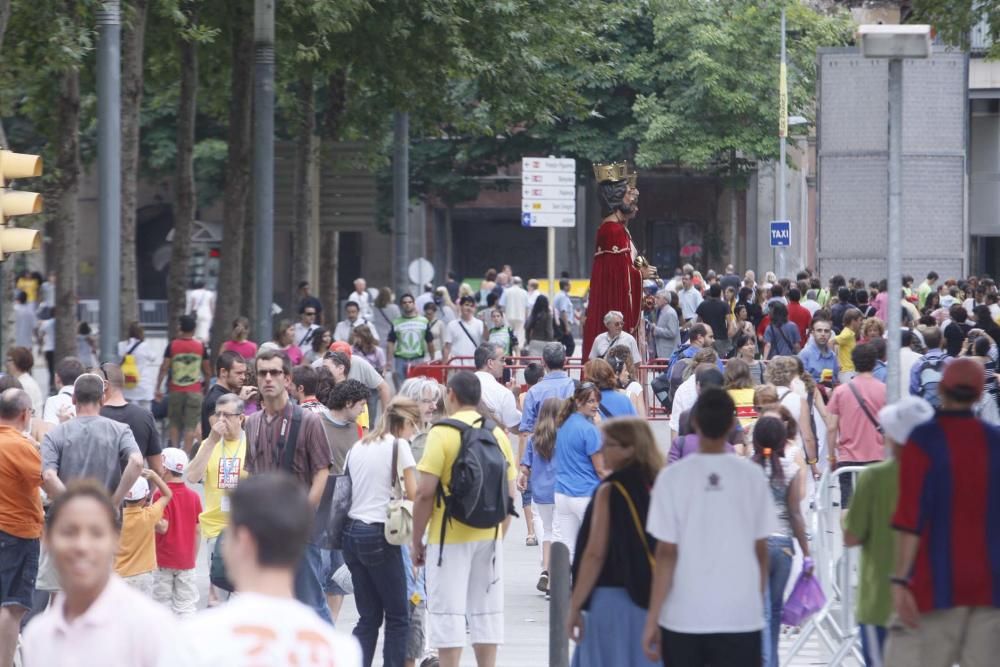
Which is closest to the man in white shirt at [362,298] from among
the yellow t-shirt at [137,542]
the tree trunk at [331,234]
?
the tree trunk at [331,234]

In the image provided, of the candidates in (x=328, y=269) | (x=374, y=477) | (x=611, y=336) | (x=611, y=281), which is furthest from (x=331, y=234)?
(x=374, y=477)

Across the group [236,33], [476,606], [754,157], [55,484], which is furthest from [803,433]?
[754,157]

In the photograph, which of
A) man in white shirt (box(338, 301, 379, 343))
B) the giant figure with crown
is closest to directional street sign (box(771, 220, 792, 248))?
man in white shirt (box(338, 301, 379, 343))

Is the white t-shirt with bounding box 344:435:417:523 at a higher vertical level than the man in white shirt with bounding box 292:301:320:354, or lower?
lower

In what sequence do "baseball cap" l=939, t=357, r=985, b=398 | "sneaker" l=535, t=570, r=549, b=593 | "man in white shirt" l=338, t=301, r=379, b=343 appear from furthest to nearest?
"man in white shirt" l=338, t=301, r=379, b=343
"sneaker" l=535, t=570, r=549, b=593
"baseball cap" l=939, t=357, r=985, b=398

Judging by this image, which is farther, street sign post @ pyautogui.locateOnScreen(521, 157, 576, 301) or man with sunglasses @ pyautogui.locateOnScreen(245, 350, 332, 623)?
street sign post @ pyautogui.locateOnScreen(521, 157, 576, 301)

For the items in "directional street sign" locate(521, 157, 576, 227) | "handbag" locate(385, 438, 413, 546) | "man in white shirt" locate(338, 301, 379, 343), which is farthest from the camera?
"directional street sign" locate(521, 157, 576, 227)

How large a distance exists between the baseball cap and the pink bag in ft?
7.36

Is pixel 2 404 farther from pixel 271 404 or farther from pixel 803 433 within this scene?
pixel 803 433

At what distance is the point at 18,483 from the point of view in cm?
967

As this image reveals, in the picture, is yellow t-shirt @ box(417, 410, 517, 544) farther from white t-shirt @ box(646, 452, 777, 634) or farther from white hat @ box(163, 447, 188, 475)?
white t-shirt @ box(646, 452, 777, 634)

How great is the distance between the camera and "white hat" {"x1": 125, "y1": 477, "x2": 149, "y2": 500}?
10125 mm

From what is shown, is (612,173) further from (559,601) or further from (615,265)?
(559,601)

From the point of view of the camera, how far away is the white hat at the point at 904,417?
710 centimetres
